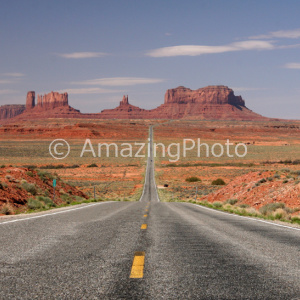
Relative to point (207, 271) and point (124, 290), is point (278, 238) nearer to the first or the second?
point (207, 271)

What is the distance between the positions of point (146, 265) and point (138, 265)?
0.12 metres

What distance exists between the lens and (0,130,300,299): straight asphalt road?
4.12 metres

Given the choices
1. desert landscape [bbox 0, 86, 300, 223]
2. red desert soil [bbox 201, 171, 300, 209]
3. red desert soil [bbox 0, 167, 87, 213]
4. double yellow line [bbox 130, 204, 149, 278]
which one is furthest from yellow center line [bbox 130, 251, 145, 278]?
red desert soil [bbox 201, 171, 300, 209]

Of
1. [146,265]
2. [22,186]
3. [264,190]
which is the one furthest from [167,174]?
[146,265]

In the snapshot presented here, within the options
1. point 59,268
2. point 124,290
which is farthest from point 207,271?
point 59,268

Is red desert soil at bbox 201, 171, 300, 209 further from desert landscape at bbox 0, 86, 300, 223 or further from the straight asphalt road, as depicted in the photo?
the straight asphalt road

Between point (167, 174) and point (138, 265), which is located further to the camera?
point (167, 174)

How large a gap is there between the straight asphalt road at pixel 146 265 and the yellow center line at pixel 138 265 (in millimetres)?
13

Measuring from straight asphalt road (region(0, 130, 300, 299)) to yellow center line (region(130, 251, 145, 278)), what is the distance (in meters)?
0.01

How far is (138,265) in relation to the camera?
5.25 m

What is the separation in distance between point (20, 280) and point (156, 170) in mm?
71820

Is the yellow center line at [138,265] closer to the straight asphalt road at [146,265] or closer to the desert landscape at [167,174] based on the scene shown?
the straight asphalt road at [146,265]

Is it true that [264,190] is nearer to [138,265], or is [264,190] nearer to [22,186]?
[22,186]

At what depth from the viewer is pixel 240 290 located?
4.16 metres
